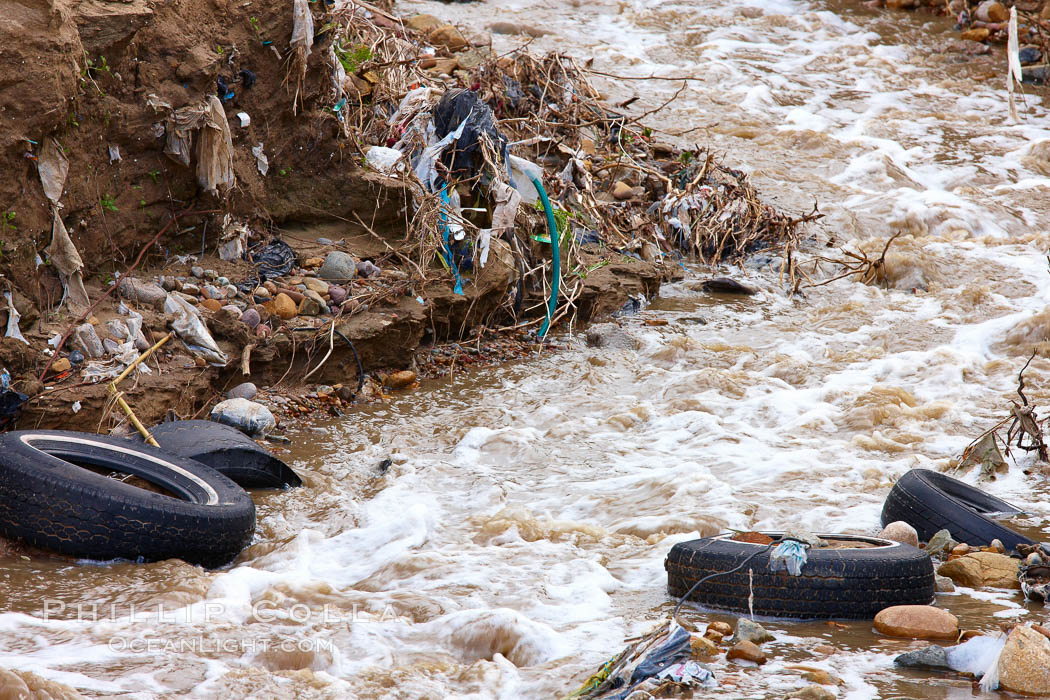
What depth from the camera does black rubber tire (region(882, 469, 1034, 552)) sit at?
4.07 metres

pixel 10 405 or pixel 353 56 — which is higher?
pixel 353 56

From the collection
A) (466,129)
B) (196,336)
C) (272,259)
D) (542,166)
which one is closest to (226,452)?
(196,336)

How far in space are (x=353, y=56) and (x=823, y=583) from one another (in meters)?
5.82

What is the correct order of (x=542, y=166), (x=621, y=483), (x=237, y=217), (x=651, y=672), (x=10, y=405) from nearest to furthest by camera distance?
(x=651, y=672) < (x=10, y=405) < (x=621, y=483) < (x=237, y=217) < (x=542, y=166)

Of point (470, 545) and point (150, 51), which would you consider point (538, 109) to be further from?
point (470, 545)

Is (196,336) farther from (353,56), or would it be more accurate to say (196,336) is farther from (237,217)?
(353,56)

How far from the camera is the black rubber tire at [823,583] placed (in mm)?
3439

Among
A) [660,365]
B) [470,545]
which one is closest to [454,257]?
[660,365]

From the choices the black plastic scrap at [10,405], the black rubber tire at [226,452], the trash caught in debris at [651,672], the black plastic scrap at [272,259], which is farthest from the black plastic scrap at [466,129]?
the trash caught in debris at [651,672]

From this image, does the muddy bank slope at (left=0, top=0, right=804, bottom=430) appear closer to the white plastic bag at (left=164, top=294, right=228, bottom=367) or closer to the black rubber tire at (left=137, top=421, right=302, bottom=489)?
→ the white plastic bag at (left=164, top=294, right=228, bottom=367)

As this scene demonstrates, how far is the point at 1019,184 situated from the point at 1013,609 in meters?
8.24

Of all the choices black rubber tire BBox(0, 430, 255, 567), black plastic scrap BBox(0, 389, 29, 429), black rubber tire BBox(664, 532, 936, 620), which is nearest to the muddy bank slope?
black plastic scrap BBox(0, 389, 29, 429)

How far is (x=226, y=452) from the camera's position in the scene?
4617 millimetres

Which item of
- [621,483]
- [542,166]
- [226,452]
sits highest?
[542,166]
